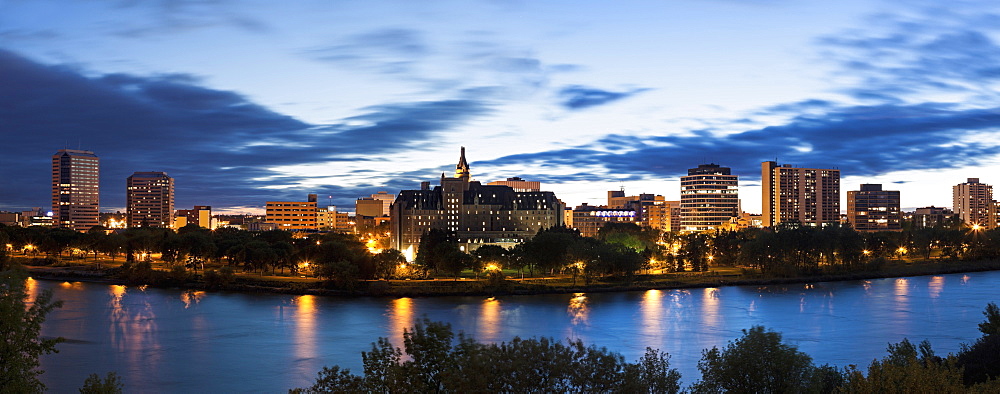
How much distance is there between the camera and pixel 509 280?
166 feet

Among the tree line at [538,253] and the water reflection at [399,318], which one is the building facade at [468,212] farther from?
the water reflection at [399,318]

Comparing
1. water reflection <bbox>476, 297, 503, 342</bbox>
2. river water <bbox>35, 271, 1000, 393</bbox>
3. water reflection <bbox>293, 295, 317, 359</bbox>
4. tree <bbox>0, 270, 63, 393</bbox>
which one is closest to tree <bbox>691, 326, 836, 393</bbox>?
river water <bbox>35, 271, 1000, 393</bbox>

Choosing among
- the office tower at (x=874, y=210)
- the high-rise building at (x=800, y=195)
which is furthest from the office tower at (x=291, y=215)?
the office tower at (x=874, y=210)

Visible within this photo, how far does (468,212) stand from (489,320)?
166 feet

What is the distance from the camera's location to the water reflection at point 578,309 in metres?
37.3

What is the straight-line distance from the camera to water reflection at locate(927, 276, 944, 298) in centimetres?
4706

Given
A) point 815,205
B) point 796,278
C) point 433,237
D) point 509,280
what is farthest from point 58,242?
point 815,205

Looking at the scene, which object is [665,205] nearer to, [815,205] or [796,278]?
[815,205]

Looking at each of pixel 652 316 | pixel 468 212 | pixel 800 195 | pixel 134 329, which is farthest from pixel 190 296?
pixel 800 195

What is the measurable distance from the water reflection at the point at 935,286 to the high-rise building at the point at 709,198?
73.4 m

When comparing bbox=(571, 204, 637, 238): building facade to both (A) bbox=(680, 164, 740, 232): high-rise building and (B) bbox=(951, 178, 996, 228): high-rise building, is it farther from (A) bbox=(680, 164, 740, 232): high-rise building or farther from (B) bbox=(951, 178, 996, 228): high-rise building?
(B) bbox=(951, 178, 996, 228): high-rise building

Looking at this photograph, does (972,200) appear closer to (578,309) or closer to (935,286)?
(935,286)

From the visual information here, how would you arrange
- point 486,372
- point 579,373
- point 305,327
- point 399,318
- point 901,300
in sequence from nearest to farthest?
1. point 486,372
2. point 579,373
3. point 305,327
4. point 399,318
5. point 901,300

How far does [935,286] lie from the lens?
5159cm
